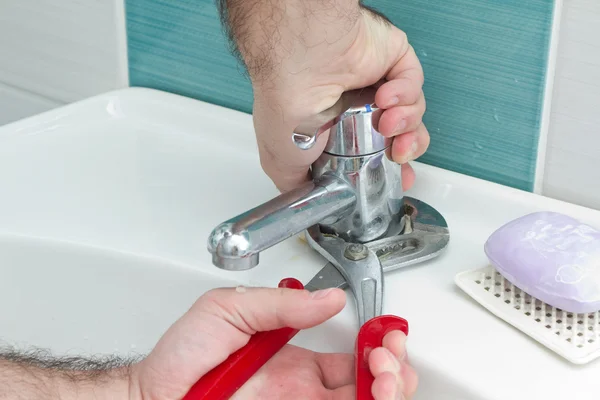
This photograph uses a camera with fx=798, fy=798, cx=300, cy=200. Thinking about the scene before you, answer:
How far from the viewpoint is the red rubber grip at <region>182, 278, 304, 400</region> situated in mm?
426

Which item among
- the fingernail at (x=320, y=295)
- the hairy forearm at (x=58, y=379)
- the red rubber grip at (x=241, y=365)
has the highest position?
the fingernail at (x=320, y=295)

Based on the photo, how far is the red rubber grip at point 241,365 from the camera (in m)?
0.43

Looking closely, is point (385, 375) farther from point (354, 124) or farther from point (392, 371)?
point (354, 124)

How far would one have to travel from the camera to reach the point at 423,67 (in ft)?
1.81

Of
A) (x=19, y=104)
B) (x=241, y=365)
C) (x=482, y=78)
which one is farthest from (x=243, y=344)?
(x=19, y=104)

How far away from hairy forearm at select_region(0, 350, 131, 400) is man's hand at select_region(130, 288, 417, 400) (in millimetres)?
16

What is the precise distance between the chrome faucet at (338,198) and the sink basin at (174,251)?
4 cm

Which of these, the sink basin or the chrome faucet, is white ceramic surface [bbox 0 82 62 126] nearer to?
the sink basin

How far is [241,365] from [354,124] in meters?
0.15

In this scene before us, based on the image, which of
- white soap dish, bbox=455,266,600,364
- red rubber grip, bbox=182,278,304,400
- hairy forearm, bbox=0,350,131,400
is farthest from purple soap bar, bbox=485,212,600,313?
hairy forearm, bbox=0,350,131,400

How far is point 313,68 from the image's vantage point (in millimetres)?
441

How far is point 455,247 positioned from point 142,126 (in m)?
0.31

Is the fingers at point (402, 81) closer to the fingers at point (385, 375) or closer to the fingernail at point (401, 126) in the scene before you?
the fingernail at point (401, 126)

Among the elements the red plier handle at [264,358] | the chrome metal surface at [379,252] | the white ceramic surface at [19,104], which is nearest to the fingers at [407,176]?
the chrome metal surface at [379,252]
